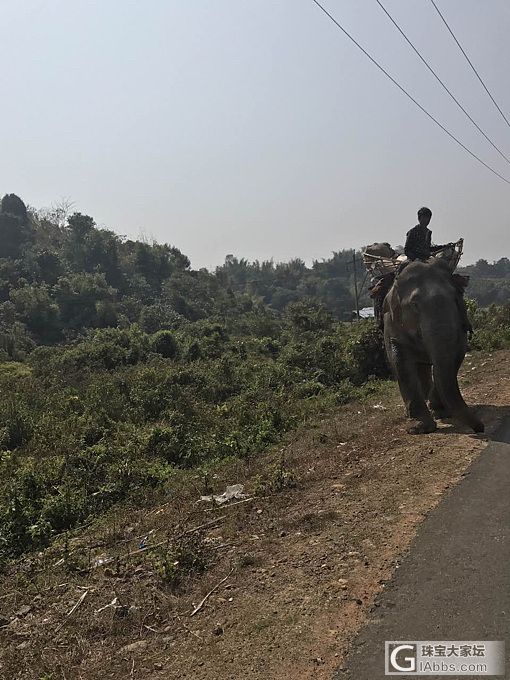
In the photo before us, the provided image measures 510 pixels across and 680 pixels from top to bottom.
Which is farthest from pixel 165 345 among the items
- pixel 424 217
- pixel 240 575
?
pixel 240 575

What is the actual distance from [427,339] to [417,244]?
182cm

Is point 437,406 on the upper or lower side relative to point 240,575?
upper

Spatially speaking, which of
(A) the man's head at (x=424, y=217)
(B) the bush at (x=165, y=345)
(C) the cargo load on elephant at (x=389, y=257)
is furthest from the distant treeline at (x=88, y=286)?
(A) the man's head at (x=424, y=217)

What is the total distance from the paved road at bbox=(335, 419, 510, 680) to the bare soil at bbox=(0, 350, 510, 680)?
0.12 m

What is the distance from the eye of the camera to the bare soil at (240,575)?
3.49m

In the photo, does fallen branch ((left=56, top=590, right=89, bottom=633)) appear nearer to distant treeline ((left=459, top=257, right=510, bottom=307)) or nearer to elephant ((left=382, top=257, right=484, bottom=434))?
elephant ((left=382, top=257, right=484, bottom=434))

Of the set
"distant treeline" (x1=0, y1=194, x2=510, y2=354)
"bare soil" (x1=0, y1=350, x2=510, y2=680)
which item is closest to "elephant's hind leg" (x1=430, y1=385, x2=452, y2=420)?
"bare soil" (x1=0, y1=350, x2=510, y2=680)

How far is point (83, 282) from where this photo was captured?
3800cm

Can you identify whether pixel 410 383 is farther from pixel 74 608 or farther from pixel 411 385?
pixel 74 608

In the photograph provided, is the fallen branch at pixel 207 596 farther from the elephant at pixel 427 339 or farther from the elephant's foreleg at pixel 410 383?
the elephant's foreleg at pixel 410 383

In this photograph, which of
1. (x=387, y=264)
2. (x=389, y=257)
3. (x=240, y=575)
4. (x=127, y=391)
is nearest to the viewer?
(x=240, y=575)

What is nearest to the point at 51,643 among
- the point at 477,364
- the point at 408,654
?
the point at 408,654

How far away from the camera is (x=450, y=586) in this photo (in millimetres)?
3662

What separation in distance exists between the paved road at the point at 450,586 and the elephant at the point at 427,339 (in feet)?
6.47
